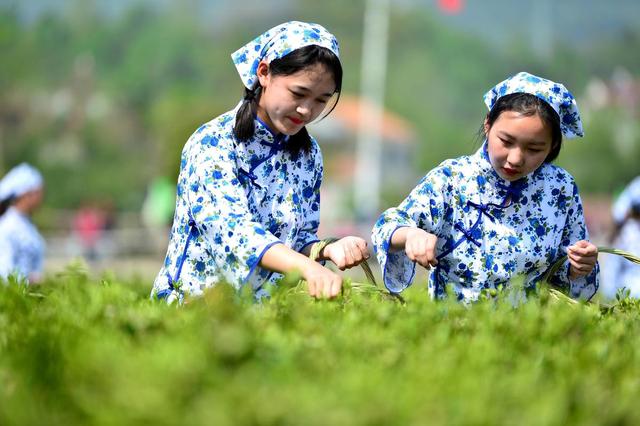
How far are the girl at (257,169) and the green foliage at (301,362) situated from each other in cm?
73

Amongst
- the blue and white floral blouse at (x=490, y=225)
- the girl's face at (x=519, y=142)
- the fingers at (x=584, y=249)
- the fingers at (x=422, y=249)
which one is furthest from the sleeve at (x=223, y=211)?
the fingers at (x=584, y=249)

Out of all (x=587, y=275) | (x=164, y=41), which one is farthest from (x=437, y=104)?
(x=587, y=275)

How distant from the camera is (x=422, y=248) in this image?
3.13 metres

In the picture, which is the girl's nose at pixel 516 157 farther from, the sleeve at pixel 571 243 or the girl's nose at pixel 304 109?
the girl's nose at pixel 304 109

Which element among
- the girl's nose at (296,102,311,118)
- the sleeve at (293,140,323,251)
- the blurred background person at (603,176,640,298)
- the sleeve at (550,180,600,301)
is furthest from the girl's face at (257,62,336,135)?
the blurred background person at (603,176,640,298)

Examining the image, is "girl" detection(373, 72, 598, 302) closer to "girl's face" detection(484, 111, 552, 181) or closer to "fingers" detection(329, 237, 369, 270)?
"girl's face" detection(484, 111, 552, 181)

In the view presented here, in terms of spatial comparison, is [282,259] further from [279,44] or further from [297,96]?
[279,44]

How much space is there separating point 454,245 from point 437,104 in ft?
310

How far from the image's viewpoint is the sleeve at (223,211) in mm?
3098

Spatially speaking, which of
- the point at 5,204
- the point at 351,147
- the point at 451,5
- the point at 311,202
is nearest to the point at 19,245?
the point at 5,204

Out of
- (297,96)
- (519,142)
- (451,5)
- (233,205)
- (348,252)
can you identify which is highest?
(451,5)

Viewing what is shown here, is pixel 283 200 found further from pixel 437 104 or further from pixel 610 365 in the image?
pixel 437 104

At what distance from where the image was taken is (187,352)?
1.69 metres

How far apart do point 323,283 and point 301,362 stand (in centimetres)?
81
